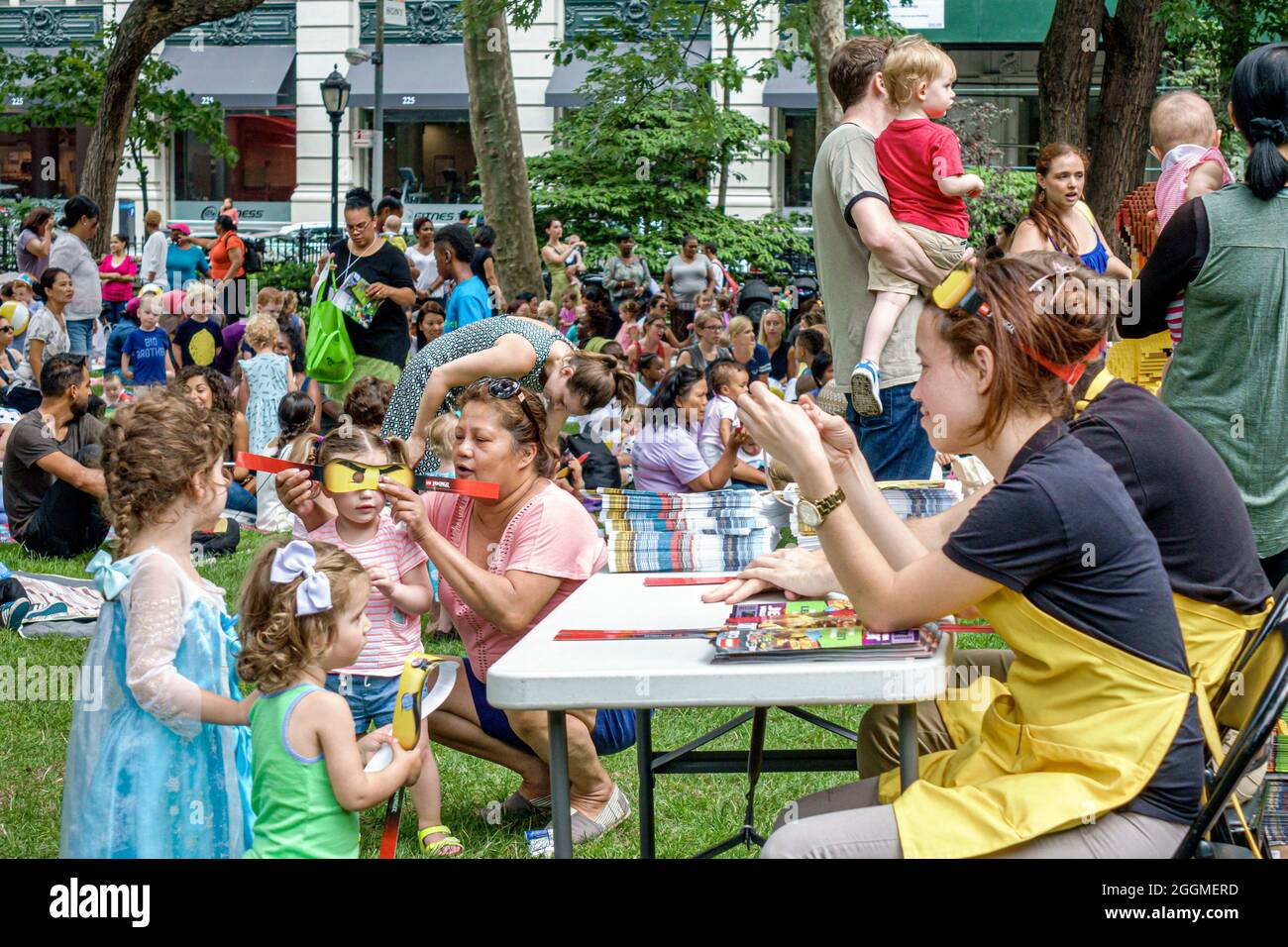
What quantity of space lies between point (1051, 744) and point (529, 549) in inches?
74.7

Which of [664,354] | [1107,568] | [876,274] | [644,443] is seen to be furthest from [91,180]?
[1107,568]

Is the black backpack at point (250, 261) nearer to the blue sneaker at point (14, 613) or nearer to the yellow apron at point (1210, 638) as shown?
the blue sneaker at point (14, 613)

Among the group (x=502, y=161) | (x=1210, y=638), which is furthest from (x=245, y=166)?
(x=1210, y=638)

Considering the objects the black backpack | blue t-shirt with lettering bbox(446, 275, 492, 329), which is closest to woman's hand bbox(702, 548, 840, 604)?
blue t-shirt with lettering bbox(446, 275, 492, 329)

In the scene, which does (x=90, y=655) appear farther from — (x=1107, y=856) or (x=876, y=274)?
(x=876, y=274)

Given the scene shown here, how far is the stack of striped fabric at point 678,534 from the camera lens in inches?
167

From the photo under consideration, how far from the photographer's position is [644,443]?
8367mm

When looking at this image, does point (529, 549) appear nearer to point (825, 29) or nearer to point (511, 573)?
point (511, 573)

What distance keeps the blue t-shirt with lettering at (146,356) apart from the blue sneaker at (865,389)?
994 centimetres

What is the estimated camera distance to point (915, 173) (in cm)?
521

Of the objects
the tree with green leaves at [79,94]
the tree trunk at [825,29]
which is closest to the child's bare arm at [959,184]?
the tree trunk at [825,29]

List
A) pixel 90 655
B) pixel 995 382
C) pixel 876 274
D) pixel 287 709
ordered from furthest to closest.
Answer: pixel 876 274
pixel 90 655
pixel 287 709
pixel 995 382
